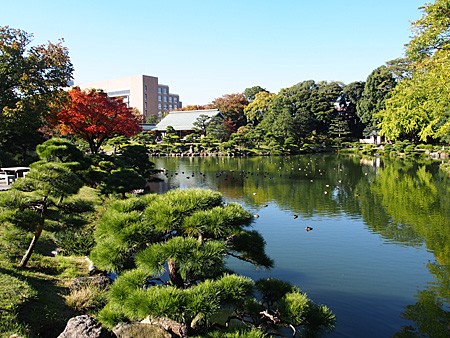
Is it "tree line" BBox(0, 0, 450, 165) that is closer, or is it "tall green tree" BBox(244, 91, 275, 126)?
"tree line" BBox(0, 0, 450, 165)

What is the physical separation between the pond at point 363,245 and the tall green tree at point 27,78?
7685mm

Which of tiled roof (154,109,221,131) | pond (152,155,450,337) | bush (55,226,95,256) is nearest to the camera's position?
pond (152,155,450,337)

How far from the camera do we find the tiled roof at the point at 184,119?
48.8m

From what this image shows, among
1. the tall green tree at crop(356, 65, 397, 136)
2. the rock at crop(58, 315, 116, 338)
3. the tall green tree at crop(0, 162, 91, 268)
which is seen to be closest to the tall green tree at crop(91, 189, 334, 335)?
the rock at crop(58, 315, 116, 338)

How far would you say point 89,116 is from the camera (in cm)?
1769

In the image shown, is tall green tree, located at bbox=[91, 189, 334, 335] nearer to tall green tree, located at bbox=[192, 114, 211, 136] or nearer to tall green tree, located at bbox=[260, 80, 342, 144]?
tall green tree, located at bbox=[260, 80, 342, 144]

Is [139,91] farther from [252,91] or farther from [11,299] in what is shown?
[11,299]

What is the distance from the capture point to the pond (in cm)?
618

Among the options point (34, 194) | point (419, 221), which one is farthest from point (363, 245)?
point (34, 194)

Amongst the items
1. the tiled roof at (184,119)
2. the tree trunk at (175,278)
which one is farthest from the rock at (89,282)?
the tiled roof at (184,119)

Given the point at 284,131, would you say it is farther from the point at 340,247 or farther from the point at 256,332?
the point at 256,332

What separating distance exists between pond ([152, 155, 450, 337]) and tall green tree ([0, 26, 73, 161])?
7685 mm

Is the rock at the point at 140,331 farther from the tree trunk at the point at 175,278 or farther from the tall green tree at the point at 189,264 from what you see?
the tree trunk at the point at 175,278

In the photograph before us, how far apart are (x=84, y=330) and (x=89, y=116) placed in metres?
15.3
